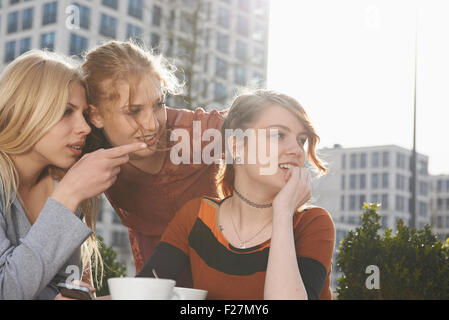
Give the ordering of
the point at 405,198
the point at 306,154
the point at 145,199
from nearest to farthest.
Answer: the point at 306,154 < the point at 145,199 < the point at 405,198

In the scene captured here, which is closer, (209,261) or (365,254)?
(209,261)

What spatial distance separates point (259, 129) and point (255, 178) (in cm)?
17

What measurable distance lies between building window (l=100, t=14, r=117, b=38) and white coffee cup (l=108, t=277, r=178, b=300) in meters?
33.5

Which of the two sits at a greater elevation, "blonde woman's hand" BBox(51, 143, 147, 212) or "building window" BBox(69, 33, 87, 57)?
"building window" BBox(69, 33, 87, 57)

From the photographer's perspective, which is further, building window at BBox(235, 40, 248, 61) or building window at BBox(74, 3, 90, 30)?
building window at BBox(235, 40, 248, 61)

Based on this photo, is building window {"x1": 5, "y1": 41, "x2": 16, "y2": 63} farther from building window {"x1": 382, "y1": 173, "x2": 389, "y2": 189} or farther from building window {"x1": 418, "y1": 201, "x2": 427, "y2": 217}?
building window {"x1": 418, "y1": 201, "x2": 427, "y2": 217}

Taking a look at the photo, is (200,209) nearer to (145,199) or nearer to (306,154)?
(306,154)

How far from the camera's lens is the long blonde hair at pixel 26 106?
1681 millimetres

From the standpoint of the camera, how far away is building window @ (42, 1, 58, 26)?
109ft

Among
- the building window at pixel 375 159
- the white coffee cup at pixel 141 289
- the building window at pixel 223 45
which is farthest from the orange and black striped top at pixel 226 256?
the building window at pixel 375 159

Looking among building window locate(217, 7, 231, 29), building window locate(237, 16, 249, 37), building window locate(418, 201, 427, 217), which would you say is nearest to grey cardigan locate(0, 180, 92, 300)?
building window locate(217, 7, 231, 29)
